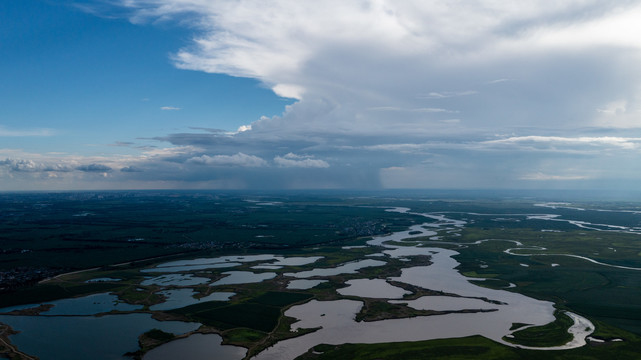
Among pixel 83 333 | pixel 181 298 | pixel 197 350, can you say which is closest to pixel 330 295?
pixel 181 298

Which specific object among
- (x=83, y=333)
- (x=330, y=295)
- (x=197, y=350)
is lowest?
(x=197, y=350)

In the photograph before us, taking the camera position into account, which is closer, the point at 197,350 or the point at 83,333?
the point at 197,350

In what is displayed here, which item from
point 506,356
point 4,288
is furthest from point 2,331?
point 506,356

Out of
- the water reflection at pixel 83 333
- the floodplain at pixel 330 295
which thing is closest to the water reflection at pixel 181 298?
the floodplain at pixel 330 295

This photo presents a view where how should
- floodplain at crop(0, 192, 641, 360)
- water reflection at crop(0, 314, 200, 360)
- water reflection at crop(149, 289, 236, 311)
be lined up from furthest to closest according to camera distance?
1. water reflection at crop(149, 289, 236, 311)
2. floodplain at crop(0, 192, 641, 360)
3. water reflection at crop(0, 314, 200, 360)

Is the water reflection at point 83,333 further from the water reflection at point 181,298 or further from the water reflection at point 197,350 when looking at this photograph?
the water reflection at point 181,298

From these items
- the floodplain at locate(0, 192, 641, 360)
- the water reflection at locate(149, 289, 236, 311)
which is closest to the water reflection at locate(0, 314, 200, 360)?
the floodplain at locate(0, 192, 641, 360)

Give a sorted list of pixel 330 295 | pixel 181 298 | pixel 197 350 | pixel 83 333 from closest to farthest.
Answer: pixel 197 350
pixel 83 333
pixel 181 298
pixel 330 295

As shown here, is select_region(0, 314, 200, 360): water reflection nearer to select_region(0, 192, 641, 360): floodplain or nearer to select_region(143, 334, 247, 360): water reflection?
select_region(0, 192, 641, 360): floodplain

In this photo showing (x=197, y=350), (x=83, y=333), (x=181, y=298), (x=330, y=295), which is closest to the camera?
(x=197, y=350)

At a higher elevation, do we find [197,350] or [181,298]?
[181,298]

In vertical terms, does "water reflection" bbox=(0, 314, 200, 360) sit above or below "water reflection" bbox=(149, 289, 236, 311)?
below

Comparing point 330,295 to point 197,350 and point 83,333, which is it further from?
point 83,333

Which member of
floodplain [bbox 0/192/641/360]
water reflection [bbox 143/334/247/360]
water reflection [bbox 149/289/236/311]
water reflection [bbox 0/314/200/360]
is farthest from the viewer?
water reflection [bbox 149/289/236/311]
